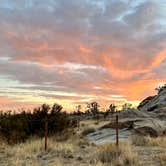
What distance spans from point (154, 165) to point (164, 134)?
13.4 metres

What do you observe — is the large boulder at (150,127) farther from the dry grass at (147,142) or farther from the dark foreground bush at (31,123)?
the dark foreground bush at (31,123)

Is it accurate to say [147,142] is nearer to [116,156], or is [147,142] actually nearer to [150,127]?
[150,127]

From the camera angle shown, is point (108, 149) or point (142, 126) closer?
point (108, 149)

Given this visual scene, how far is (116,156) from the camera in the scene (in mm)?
15297

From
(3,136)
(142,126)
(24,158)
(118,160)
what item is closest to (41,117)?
(3,136)

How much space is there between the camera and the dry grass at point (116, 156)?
1407 centimetres

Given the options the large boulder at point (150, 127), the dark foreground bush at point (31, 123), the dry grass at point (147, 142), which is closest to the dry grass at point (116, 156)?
the dry grass at point (147, 142)

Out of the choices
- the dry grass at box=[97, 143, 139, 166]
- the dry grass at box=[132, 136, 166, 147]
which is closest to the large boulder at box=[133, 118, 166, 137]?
the dry grass at box=[132, 136, 166, 147]

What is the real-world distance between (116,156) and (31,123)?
10.2 m

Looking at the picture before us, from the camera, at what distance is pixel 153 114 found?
32.8 m

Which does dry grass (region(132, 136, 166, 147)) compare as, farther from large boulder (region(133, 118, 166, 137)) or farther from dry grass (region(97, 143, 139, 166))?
dry grass (region(97, 143, 139, 166))

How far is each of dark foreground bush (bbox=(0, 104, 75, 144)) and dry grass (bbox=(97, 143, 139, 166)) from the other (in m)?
6.60

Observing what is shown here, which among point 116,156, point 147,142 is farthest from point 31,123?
point 116,156

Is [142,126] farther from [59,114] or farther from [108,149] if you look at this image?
[108,149]
